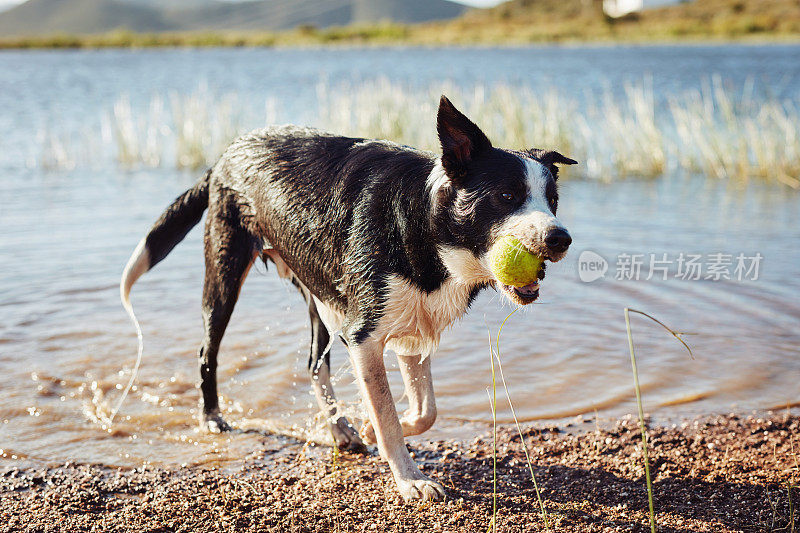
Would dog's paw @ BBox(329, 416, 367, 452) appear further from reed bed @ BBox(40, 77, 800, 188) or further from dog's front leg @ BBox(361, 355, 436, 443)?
reed bed @ BBox(40, 77, 800, 188)

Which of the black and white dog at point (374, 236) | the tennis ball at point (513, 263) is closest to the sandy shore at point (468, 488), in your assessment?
the black and white dog at point (374, 236)

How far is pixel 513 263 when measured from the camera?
2.88 metres

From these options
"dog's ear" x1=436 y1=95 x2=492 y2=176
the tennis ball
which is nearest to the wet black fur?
"dog's ear" x1=436 y1=95 x2=492 y2=176

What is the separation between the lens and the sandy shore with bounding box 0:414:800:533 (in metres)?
3.30

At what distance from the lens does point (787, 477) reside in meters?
3.60

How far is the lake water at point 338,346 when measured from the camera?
14.9ft

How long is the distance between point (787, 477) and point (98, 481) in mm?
3271

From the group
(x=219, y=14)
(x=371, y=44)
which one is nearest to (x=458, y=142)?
(x=371, y=44)

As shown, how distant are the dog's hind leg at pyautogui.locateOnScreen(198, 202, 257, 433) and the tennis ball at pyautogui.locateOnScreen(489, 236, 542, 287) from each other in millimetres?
1645

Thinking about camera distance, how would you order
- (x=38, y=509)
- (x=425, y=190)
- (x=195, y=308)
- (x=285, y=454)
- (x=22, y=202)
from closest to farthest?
(x=425, y=190) → (x=38, y=509) → (x=285, y=454) → (x=195, y=308) → (x=22, y=202)

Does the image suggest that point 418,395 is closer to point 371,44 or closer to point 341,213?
point 341,213

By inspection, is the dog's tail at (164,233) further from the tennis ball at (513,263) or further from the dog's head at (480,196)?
the tennis ball at (513,263)

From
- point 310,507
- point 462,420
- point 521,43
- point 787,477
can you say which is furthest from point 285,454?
point 521,43

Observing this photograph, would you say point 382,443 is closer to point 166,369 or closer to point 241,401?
point 241,401
